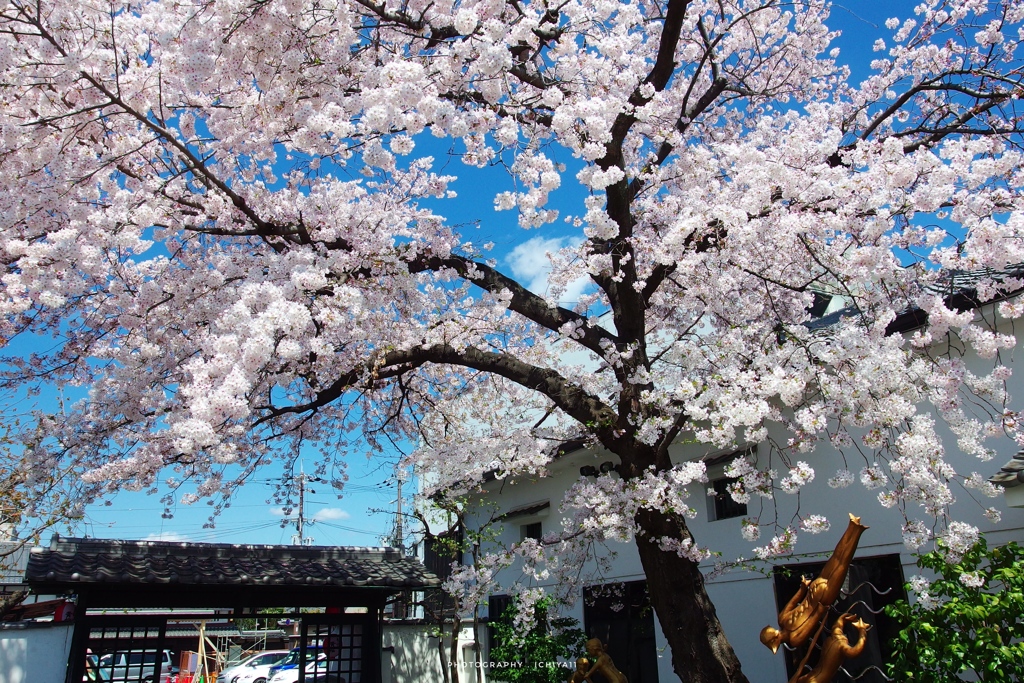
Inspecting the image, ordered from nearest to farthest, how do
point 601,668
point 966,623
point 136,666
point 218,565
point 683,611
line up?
point 966,623, point 683,611, point 601,668, point 136,666, point 218,565

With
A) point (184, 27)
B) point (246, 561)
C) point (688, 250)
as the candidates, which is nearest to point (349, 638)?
point (246, 561)

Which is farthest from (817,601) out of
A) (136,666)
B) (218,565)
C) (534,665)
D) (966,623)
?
(136,666)

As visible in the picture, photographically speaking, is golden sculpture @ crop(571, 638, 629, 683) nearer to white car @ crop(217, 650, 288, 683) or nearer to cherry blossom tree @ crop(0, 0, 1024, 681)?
cherry blossom tree @ crop(0, 0, 1024, 681)

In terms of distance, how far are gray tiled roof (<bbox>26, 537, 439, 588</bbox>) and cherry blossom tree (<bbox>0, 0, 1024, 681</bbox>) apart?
100 inches

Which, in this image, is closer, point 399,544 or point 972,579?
point 972,579

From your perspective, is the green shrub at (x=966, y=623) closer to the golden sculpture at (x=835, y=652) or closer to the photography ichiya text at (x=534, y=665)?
the golden sculpture at (x=835, y=652)

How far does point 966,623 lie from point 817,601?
3.11 feet

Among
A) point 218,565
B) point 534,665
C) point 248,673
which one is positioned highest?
point 218,565

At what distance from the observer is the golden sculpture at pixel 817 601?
196 inches

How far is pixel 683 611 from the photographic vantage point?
5.41 metres

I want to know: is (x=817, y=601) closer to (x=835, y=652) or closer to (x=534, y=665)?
(x=835, y=652)

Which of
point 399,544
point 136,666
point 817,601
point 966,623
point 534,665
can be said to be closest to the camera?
point 966,623

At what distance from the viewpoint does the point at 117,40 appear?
521cm

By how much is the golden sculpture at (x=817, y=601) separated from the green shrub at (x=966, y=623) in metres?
0.59
